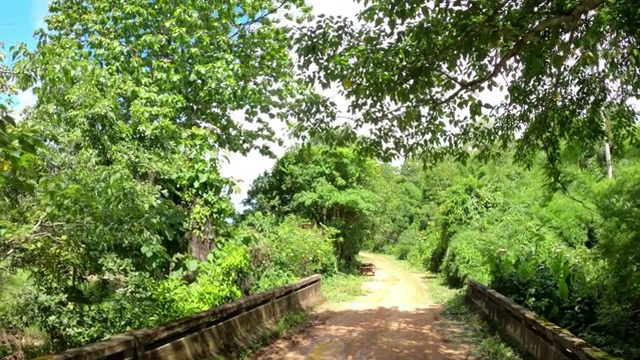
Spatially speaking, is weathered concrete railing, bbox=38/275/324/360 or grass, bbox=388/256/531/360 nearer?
weathered concrete railing, bbox=38/275/324/360

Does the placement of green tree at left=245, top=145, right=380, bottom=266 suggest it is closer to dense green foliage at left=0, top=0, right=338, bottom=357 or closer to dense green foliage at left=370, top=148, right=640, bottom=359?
dense green foliage at left=370, top=148, right=640, bottom=359

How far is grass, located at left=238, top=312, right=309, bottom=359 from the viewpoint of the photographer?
30.4 ft

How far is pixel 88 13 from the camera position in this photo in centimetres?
1606

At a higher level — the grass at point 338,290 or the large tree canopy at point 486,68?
the large tree canopy at point 486,68

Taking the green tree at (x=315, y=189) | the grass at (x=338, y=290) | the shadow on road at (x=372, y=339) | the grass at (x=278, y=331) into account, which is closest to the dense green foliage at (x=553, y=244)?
the shadow on road at (x=372, y=339)

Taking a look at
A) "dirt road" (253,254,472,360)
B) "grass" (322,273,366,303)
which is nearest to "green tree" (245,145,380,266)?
"grass" (322,273,366,303)

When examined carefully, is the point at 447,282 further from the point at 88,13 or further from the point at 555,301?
the point at 88,13

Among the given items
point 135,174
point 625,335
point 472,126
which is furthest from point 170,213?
point 625,335

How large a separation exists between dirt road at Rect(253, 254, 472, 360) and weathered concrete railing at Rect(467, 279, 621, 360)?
36.6 inches

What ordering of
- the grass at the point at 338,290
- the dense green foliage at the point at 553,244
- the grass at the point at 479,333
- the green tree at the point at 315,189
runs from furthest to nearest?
the green tree at the point at 315,189
the grass at the point at 338,290
the grass at the point at 479,333
the dense green foliage at the point at 553,244

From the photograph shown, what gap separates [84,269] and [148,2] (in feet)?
28.1

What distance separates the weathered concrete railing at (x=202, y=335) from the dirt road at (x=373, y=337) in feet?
1.96

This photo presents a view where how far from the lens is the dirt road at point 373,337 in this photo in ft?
31.3

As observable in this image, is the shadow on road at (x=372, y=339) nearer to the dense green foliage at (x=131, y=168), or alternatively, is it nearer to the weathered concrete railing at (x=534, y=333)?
the weathered concrete railing at (x=534, y=333)
